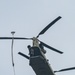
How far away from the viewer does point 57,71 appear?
1459 inches

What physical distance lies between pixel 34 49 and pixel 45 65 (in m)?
2.39

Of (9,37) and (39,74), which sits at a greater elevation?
(9,37)

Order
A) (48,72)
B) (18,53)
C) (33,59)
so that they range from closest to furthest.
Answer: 1. (33,59)
2. (48,72)
3. (18,53)

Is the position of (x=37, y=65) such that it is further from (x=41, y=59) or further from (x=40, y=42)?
(x=40, y=42)

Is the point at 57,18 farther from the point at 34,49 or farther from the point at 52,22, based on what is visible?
the point at 34,49

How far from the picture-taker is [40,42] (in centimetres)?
3403

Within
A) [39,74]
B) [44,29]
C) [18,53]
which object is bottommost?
[39,74]

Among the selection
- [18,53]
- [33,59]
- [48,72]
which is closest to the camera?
[33,59]

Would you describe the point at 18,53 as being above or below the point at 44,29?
below

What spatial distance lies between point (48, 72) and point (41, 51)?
9.44ft

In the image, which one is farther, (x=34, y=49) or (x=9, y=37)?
(x=9, y=37)

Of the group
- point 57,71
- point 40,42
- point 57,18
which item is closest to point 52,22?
point 57,18

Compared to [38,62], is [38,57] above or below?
above

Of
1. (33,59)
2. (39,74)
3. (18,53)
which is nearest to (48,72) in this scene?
(39,74)
